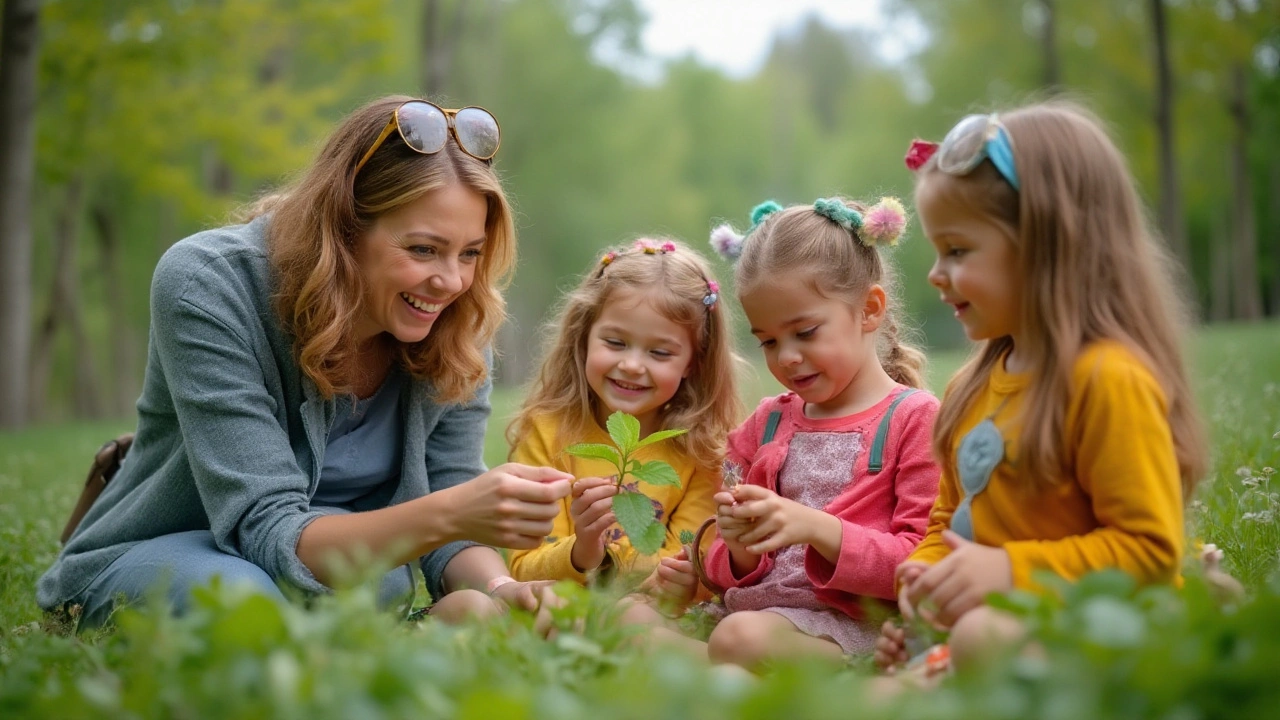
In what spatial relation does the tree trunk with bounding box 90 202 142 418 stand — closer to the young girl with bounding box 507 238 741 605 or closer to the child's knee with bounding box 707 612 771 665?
the young girl with bounding box 507 238 741 605

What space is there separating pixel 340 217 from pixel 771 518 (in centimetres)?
159

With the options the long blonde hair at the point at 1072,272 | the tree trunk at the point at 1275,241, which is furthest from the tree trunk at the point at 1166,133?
the long blonde hair at the point at 1072,272

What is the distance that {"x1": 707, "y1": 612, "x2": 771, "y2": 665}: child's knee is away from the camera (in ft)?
9.19

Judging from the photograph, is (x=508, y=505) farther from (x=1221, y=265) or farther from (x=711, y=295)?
(x=1221, y=265)

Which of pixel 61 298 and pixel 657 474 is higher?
pixel 657 474

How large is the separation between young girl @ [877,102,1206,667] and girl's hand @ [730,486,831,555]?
0.37 meters

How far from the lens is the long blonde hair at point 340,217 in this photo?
10.9ft

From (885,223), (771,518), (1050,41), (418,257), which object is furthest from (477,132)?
(1050,41)

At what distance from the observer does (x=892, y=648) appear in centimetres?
257

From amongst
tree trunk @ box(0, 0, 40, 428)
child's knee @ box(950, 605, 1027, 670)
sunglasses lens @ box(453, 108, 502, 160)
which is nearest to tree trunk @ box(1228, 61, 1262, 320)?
tree trunk @ box(0, 0, 40, 428)

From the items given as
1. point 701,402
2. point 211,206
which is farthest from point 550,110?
point 701,402

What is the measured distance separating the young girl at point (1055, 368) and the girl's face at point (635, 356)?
1.33m

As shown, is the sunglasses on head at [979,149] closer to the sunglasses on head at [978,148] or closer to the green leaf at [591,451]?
the sunglasses on head at [978,148]

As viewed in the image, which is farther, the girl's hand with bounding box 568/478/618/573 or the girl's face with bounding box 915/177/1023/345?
the girl's hand with bounding box 568/478/618/573
